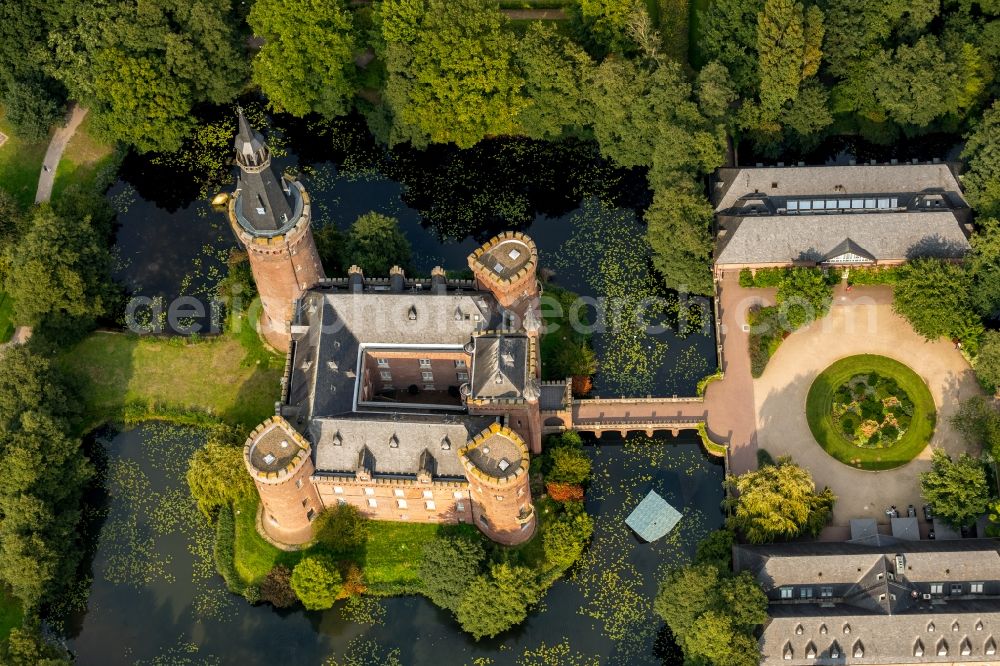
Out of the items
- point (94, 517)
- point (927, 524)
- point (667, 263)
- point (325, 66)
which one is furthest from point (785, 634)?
point (325, 66)

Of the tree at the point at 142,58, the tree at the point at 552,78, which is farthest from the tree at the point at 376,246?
the tree at the point at 142,58

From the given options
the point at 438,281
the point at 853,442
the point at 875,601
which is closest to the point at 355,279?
the point at 438,281

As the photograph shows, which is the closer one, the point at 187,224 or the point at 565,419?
the point at 565,419

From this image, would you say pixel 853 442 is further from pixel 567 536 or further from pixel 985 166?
pixel 985 166

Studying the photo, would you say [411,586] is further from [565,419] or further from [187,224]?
[187,224]

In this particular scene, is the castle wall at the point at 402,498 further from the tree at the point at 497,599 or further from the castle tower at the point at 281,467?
the tree at the point at 497,599

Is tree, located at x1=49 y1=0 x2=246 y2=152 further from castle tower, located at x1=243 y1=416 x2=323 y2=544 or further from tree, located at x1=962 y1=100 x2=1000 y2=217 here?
tree, located at x1=962 y1=100 x2=1000 y2=217

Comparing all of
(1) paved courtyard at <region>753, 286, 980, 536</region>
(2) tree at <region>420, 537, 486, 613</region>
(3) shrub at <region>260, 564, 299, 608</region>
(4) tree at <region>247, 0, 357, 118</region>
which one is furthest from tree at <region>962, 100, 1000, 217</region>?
(3) shrub at <region>260, 564, 299, 608</region>
